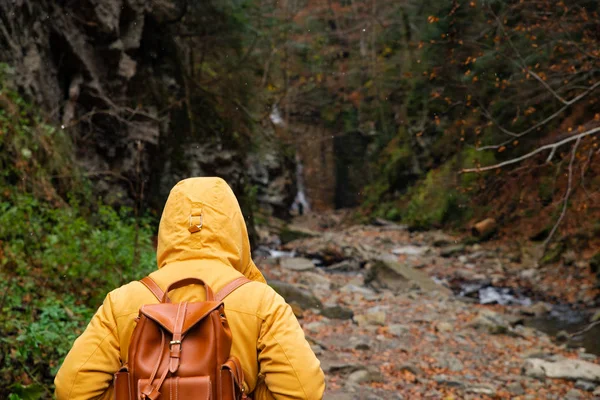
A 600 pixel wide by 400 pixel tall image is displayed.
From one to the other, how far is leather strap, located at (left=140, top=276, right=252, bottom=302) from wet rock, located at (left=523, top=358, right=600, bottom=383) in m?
5.68

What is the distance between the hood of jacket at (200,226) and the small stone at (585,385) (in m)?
5.51

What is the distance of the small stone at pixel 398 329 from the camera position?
26.7 ft

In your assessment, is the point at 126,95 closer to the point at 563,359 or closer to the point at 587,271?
the point at 563,359

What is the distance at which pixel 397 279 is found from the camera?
12.2 metres

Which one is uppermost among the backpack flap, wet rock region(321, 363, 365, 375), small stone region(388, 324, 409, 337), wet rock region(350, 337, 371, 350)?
the backpack flap

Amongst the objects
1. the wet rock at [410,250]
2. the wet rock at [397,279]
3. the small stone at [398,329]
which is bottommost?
the wet rock at [410,250]

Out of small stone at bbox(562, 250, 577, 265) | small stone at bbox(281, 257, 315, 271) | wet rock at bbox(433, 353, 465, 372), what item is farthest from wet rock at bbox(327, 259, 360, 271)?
wet rock at bbox(433, 353, 465, 372)

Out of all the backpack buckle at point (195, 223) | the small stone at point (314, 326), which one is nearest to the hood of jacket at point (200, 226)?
the backpack buckle at point (195, 223)

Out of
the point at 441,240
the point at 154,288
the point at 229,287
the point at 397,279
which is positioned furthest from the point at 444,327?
the point at 441,240

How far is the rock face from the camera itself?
8.20 metres

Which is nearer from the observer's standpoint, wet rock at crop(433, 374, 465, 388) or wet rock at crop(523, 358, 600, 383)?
wet rock at crop(433, 374, 465, 388)

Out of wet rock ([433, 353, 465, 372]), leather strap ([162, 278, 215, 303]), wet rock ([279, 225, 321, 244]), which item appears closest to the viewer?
leather strap ([162, 278, 215, 303])

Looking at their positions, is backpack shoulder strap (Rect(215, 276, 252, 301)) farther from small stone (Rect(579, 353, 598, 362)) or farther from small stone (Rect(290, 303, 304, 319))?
small stone (Rect(579, 353, 598, 362))

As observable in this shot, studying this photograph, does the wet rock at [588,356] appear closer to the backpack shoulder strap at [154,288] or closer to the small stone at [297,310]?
the small stone at [297,310]
